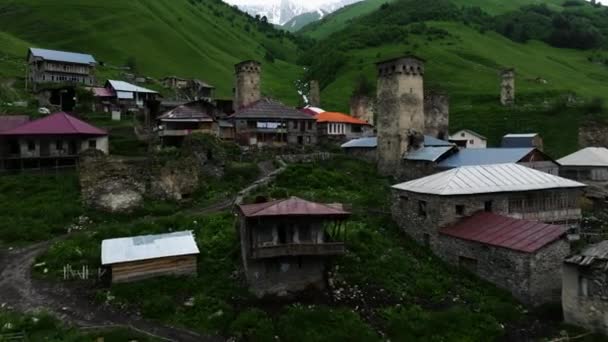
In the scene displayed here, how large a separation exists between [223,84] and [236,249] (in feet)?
301

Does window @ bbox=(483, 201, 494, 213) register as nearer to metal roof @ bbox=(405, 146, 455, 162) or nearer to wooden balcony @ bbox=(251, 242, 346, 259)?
wooden balcony @ bbox=(251, 242, 346, 259)

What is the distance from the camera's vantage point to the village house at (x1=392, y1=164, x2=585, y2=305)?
24.6 m

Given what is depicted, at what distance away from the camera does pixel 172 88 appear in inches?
3664

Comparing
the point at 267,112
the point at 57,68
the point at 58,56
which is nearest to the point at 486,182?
the point at 267,112

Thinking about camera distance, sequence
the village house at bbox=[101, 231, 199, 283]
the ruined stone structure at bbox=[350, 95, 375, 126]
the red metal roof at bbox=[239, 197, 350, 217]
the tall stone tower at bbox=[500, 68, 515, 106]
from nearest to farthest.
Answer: the red metal roof at bbox=[239, 197, 350, 217] → the village house at bbox=[101, 231, 199, 283] → the ruined stone structure at bbox=[350, 95, 375, 126] → the tall stone tower at bbox=[500, 68, 515, 106]

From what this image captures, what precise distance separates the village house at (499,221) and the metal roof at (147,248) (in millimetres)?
15161

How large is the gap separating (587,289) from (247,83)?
5700cm

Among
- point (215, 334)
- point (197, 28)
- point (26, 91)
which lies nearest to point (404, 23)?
point (197, 28)

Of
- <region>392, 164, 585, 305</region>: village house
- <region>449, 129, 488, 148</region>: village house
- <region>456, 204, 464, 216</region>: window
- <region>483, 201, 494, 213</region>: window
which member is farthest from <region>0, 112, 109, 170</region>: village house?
<region>449, 129, 488, 148</region>: village house

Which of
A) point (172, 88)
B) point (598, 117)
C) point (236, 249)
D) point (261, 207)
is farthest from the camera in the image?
point (172, 88)

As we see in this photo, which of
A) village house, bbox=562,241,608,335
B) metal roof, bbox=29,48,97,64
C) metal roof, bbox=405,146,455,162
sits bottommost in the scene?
village house, bbox=562,241,608,335

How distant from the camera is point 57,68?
77.6 metres

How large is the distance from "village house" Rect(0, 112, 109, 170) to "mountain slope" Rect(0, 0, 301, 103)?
63.5 meters

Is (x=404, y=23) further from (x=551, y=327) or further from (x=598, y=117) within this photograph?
(x=551, y=327)
